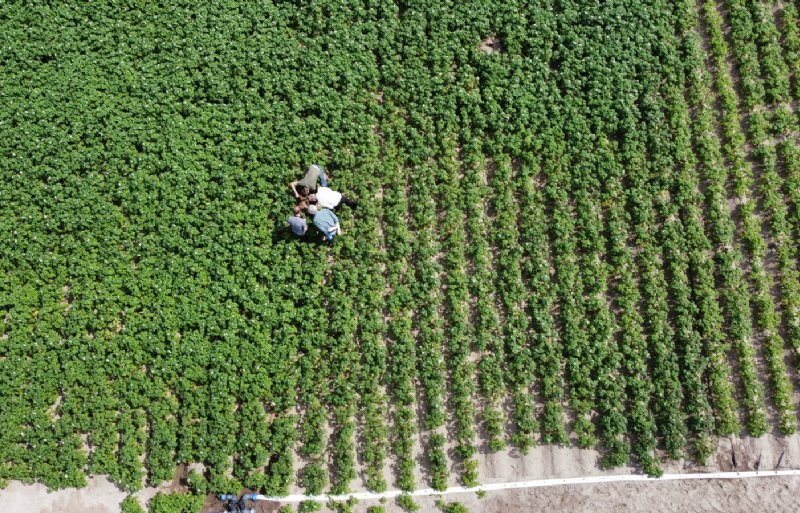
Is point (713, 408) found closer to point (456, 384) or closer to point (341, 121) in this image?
point (456, 384)

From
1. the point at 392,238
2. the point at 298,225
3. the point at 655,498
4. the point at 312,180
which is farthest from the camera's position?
the point at 392,238

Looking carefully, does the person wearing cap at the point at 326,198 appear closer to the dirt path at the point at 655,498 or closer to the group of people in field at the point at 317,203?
the group of people in field at the point at 317,203

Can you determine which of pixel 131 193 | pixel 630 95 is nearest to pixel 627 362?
pixel 630 95

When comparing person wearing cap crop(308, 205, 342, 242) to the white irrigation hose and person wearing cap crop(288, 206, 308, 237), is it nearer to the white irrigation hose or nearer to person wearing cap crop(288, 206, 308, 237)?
person wearing cap crop(288, 206, 308, 237)

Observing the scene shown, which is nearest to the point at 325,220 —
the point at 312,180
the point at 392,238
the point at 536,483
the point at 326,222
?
the point at 326,222

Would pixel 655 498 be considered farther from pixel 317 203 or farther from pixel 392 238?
pixel 317 203

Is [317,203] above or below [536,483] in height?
above

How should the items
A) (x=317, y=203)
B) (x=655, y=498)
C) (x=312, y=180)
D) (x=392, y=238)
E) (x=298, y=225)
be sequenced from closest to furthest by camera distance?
1. (x=655, y=498)
2. (x=298, y=225)
3. (x=312, y=180)
4. (x=317, y=203)
5. (x=392, y=238)
